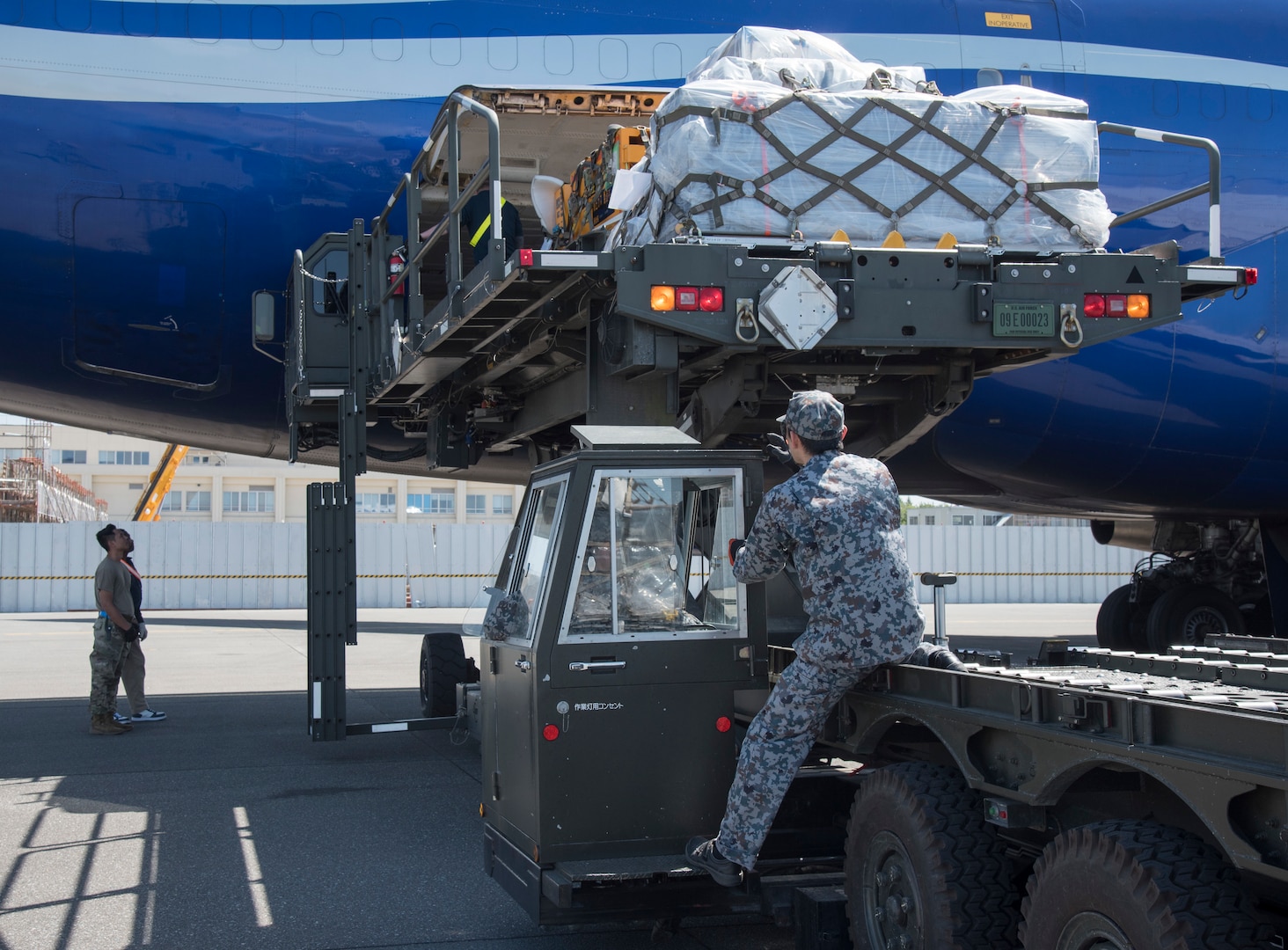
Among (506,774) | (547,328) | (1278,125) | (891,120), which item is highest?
(1278,125)

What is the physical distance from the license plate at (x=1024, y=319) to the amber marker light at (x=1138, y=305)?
35 centimetres

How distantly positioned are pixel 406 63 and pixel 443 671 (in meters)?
4.64

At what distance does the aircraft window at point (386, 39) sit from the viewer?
941 centimetres

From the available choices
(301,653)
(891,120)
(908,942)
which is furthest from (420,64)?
(301,653)

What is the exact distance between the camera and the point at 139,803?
7.18 m

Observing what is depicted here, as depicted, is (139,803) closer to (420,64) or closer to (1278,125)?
(420,64)

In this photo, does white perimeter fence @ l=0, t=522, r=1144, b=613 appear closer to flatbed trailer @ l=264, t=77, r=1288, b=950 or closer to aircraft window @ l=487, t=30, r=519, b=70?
aircraft window @ l=487, t=30, r=519, b=70

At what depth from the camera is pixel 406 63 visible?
9.45m

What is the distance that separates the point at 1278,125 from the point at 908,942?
9078 mm

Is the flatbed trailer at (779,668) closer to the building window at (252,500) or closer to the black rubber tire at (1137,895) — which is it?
the black rubber tire at (1137,895)

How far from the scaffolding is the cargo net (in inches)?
1559

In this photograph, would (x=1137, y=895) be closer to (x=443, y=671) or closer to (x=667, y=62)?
(x=443, y=671)

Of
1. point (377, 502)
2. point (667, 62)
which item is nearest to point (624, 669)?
point (667, 62)

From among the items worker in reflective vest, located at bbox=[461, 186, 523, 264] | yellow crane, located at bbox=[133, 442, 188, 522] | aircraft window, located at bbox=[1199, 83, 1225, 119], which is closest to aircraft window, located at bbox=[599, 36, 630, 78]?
worker in reflective vest, located at bbox=[461, 186, 523, 264]
